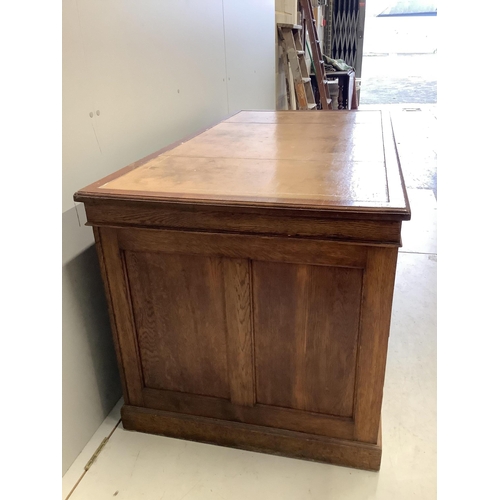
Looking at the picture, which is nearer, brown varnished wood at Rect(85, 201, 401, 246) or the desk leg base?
brown varnished wood at Rect(85, 201, 401, 246)

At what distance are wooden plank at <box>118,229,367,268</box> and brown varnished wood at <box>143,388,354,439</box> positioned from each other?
473 millimetres

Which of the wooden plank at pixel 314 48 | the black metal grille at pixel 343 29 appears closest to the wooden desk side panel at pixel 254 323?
the wooden plank at pixel 314 48

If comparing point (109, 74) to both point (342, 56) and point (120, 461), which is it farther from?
point (342, 56)

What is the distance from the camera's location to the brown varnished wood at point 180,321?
120cm

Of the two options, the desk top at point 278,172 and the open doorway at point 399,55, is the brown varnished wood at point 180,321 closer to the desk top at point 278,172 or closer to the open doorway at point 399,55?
the desk top at point 278,172

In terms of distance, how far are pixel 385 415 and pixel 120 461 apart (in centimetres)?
85

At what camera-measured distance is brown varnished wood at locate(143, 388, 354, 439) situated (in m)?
1.26

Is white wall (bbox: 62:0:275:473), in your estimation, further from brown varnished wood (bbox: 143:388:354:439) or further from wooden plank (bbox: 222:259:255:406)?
wooden plank (bbox: 222:259:255:406)

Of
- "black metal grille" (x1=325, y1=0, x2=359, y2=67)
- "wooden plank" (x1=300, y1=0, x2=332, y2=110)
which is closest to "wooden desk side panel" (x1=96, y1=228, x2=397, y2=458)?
"wooden plank" (x1=300, y1=0, x2=332, y2=110)

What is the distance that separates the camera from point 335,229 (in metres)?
1.02

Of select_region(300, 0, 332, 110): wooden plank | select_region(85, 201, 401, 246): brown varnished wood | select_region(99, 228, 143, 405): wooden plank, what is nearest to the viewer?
select_region(85, 201, 401, 246): brown varnished wood

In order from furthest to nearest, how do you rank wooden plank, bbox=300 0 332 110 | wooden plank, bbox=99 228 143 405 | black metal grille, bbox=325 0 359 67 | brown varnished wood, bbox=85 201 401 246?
black metal grille, bbox=325 0 359 67 → wooden plank, bbox=300 0 332 110 → wooden plank, bbox=99 228 143 405 → brown varnished wood, bbox=85 201 401 246

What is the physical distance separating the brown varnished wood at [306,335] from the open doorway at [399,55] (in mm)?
7276
